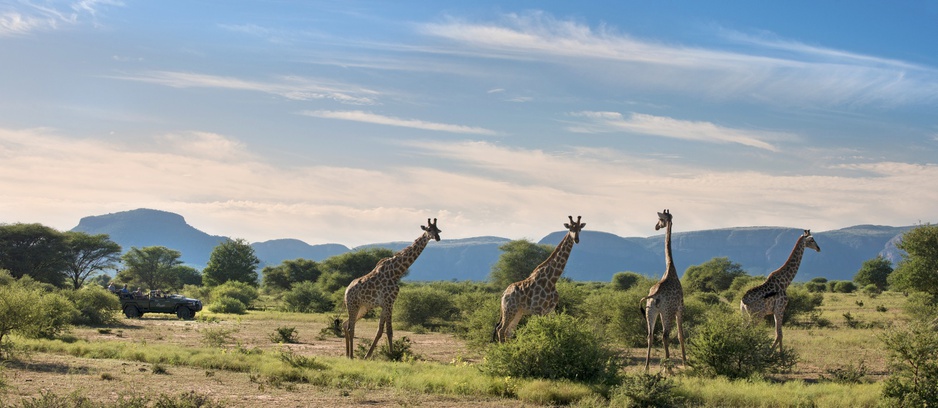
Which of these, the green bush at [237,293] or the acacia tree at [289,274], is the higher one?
the acacia tree at [289,274]

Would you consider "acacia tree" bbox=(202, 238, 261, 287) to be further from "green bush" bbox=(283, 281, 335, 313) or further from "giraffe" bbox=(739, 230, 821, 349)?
"giraffe" bbox=(739, 230, 821, 349)

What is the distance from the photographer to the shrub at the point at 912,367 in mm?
10891

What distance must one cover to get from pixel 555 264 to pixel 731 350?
4.16 metres

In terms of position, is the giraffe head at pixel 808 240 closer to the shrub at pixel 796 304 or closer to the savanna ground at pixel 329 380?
the savanna ground at pixel 329 380

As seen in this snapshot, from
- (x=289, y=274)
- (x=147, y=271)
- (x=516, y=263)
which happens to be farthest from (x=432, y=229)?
(x=147, y=271)

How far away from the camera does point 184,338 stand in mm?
24438

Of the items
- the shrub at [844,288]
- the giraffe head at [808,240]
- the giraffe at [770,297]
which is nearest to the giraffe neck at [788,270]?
the giraffe at [770,297]

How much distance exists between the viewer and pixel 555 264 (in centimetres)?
1625

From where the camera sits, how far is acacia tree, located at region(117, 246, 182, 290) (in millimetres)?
78625

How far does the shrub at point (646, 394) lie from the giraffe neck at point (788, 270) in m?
8.21

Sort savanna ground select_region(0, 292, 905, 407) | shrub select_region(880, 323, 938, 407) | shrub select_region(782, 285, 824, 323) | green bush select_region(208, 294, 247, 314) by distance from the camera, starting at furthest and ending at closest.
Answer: green bush select_region(208, 294, 247, 314), shrub select_region(782, 285, 824, 323), savanna ground select_region(0, 292, 905, 407), shrub select_region(880, 323, 938, 407)

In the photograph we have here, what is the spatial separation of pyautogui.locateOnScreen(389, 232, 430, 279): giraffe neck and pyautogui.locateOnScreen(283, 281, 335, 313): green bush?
1183 inches

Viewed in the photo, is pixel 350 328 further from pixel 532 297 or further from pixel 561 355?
pixel 561 355

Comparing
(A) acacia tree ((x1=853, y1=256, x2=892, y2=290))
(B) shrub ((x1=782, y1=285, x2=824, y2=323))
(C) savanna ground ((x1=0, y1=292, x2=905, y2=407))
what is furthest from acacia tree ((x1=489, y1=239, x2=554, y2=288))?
(A) acacia tree ((x1=853, y1=256, x2=892, y2=290))
